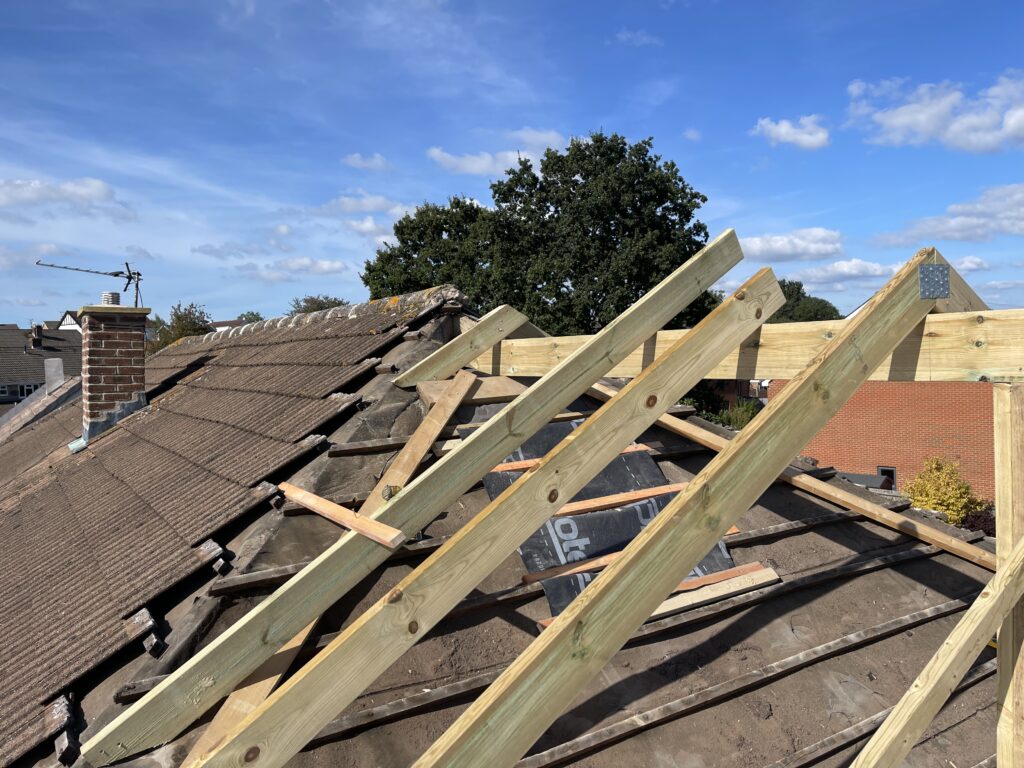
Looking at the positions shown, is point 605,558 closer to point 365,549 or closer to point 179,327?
point 365,549

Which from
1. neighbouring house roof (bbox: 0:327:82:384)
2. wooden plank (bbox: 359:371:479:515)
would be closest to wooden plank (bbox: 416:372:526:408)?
wooden plank (bbox: 359:371:479:515)

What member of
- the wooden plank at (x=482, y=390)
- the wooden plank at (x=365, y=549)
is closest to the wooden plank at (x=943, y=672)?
the wooden plank at (x=365, y=549)

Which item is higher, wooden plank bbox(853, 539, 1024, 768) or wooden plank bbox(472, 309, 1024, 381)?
wooden plank bbox(472, 309, 1024, 381)

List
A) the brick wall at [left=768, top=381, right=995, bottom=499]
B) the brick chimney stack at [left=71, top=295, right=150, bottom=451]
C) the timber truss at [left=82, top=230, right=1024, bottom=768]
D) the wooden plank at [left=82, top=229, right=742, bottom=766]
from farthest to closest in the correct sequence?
the brick wall at [left=768, top=381, right=995, bottom=499] < the brick chimney stack at [left=71, top=295, right=150, bottom=451] < the wooden plank at [left=82, top=229, right=742, bottom=766] < the timber truss at [left=82, top=230, right=1024, bottom=768]

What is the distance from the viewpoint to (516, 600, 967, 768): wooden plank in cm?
267

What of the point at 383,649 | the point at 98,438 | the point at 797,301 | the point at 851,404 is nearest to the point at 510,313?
the point at 383,649

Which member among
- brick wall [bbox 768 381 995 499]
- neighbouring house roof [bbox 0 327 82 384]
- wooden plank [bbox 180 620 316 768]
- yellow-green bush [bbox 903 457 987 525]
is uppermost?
neighbouring house roof [bbox 0 327 82 384]

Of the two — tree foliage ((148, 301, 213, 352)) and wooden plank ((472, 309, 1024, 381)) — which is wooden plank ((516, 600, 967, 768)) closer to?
wooden plank ((472, 309, 1024, 381))

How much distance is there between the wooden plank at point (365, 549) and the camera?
89.0 inches

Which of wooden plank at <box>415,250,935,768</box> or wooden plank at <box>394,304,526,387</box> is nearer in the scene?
wooden plank at <box>415,250,935,768</box>

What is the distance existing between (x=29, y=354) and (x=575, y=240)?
33617 millimetres

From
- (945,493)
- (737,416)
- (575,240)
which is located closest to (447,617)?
(945,493)

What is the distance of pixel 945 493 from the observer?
20656 mm

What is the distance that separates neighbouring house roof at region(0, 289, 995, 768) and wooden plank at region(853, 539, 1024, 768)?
1.91 ft
